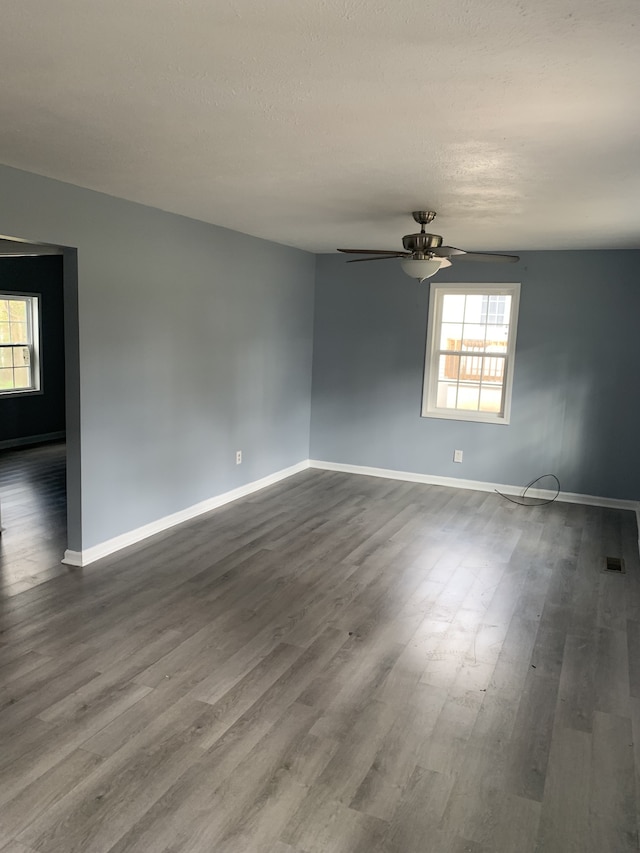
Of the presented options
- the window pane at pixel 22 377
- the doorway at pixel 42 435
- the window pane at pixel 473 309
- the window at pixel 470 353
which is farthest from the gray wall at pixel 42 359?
the window pane at pixel 473 309

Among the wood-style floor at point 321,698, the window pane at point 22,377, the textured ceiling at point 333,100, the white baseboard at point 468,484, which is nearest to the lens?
the textured ceiling at point 333,100

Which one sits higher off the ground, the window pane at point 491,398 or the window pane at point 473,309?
the window pane at point 473,309

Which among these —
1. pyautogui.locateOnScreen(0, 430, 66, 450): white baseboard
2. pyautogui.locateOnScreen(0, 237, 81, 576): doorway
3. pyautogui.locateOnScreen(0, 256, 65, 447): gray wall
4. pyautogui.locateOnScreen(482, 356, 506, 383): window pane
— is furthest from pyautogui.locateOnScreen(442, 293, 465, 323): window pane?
pyautogui.locateOnScreen(0, 430, 66, 450): white baseboard

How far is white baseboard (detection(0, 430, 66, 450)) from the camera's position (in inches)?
301

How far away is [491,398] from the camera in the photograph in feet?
21.3

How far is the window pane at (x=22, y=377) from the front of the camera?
25.8 feet

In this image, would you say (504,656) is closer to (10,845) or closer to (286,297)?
(10,845)

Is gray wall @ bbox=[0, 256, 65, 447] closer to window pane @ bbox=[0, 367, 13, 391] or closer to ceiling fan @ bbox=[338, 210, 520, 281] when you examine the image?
window pane @ bbox=[0, 367, 13, 391]

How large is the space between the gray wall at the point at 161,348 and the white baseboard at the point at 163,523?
57mm

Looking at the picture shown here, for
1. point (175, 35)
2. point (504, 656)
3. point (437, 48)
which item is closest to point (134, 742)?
point (504, 656)

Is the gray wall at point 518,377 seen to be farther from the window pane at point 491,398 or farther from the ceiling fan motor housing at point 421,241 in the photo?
the ceiling fan motor housing at point 421,241

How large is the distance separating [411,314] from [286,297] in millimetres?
1326

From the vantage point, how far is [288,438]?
267 inches

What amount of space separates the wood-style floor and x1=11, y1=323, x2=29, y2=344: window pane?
12.6 feet
